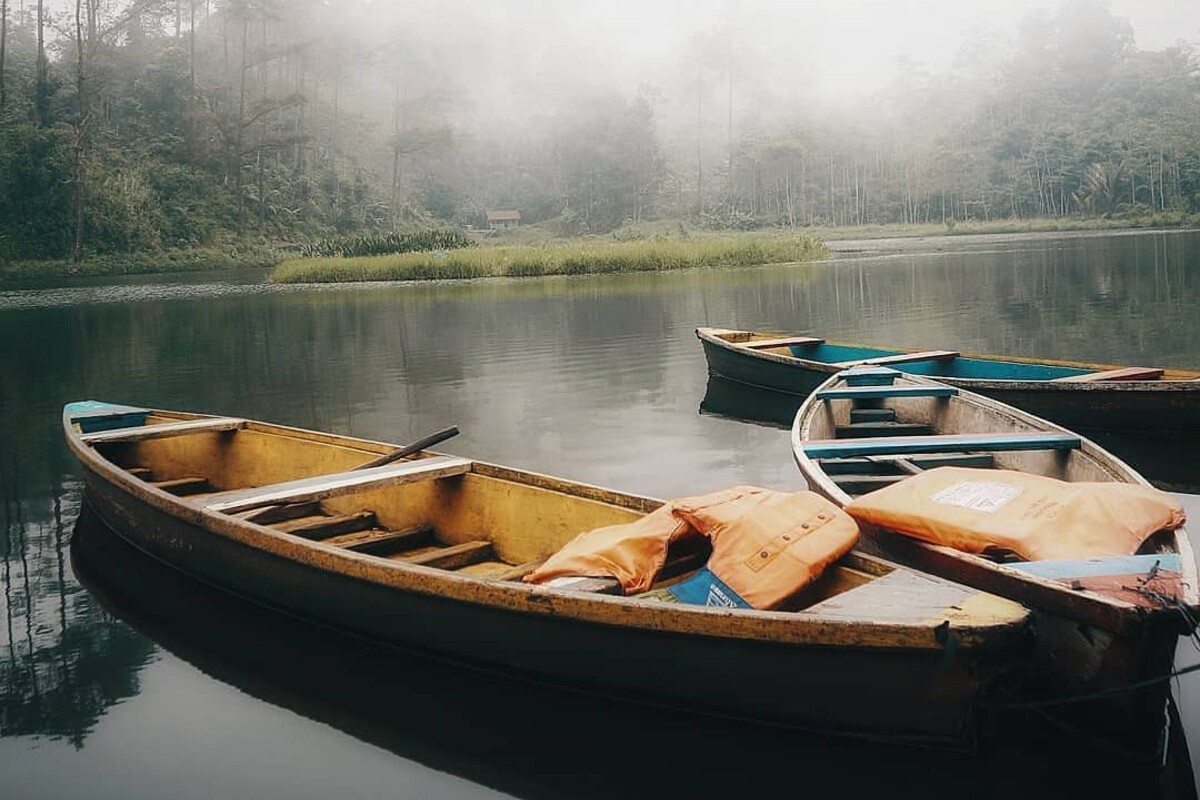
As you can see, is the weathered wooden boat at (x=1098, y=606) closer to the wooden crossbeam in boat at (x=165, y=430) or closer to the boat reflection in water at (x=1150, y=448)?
the boat reflection in water at (x=1150, y=448)

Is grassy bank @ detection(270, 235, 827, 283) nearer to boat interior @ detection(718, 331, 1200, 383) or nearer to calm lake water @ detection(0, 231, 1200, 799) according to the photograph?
calm lake water @ detection(0, 231, 1200, 799)

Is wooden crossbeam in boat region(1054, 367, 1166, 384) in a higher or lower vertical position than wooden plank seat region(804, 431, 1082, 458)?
higher

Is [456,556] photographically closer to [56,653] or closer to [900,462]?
[56,653]

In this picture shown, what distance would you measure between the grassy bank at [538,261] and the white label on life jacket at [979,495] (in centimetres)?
2619

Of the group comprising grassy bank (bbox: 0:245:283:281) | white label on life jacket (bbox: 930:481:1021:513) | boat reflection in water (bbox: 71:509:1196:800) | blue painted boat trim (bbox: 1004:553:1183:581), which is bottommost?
boat reflection in water (bbox: 71:509:1196:800)

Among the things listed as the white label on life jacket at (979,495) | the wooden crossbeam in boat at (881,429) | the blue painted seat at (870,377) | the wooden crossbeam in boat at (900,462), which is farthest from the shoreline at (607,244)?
the white label on life jacket at (979,495)

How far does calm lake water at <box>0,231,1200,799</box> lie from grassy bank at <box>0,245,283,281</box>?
67.6 ft

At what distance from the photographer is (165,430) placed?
Answer: 6566 millimetres

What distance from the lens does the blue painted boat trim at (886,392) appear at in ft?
24.1

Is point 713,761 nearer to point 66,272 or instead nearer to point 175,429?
point 175,429

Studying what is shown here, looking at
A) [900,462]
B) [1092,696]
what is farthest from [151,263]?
[1092,696]

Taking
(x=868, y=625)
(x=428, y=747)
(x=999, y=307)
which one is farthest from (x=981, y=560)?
(x=999, y=307)

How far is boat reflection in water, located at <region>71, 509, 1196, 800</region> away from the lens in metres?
3.14

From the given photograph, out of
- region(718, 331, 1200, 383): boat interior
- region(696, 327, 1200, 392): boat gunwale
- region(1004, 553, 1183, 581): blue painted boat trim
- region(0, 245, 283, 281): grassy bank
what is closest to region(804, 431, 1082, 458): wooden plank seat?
region(1004, 553, 1183, 581): blue painted boat trim
